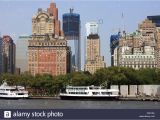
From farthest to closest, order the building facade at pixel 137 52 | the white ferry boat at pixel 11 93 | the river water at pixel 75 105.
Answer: the building facade at pixel 137 52 < the white ferry boat at pixel 11 93 < the river water at pixel 75 105

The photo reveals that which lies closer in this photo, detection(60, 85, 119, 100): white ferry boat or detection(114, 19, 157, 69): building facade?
detection(60, 85, 119, 100): white ferry boat

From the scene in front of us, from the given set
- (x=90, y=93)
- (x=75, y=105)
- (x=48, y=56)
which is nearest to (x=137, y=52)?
(x=48, y=56)

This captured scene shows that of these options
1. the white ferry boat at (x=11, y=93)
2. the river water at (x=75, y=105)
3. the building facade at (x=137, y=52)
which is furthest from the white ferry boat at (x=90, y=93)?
the building facade at (x=137, y=52)

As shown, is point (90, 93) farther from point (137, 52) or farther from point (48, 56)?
point (137, 52)

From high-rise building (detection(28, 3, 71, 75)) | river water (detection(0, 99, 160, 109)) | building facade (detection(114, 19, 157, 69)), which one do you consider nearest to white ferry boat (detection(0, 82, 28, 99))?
river water (detection(0, 99, 160, 109))

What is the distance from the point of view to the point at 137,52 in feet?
565

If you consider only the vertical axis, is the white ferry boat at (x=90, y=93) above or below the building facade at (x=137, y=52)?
below

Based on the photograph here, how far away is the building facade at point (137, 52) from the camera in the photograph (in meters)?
160

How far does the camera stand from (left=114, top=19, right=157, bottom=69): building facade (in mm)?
159625

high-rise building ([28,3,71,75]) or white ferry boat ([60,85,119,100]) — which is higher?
high-rise building ([28,3,71,75])

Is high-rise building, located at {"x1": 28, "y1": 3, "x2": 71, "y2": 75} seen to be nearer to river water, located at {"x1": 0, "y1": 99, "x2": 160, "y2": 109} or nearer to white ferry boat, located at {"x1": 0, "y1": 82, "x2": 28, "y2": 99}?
white ferry boat, located at {"x1": 0, "y1": 82, "x2": 28, "y2": 99}

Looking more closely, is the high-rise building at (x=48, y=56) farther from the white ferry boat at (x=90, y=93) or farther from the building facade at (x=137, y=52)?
the white ferry boat at (x=90, y=93)

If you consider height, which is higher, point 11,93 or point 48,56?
point 48,56

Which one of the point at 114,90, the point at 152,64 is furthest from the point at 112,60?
the point at 114,90
